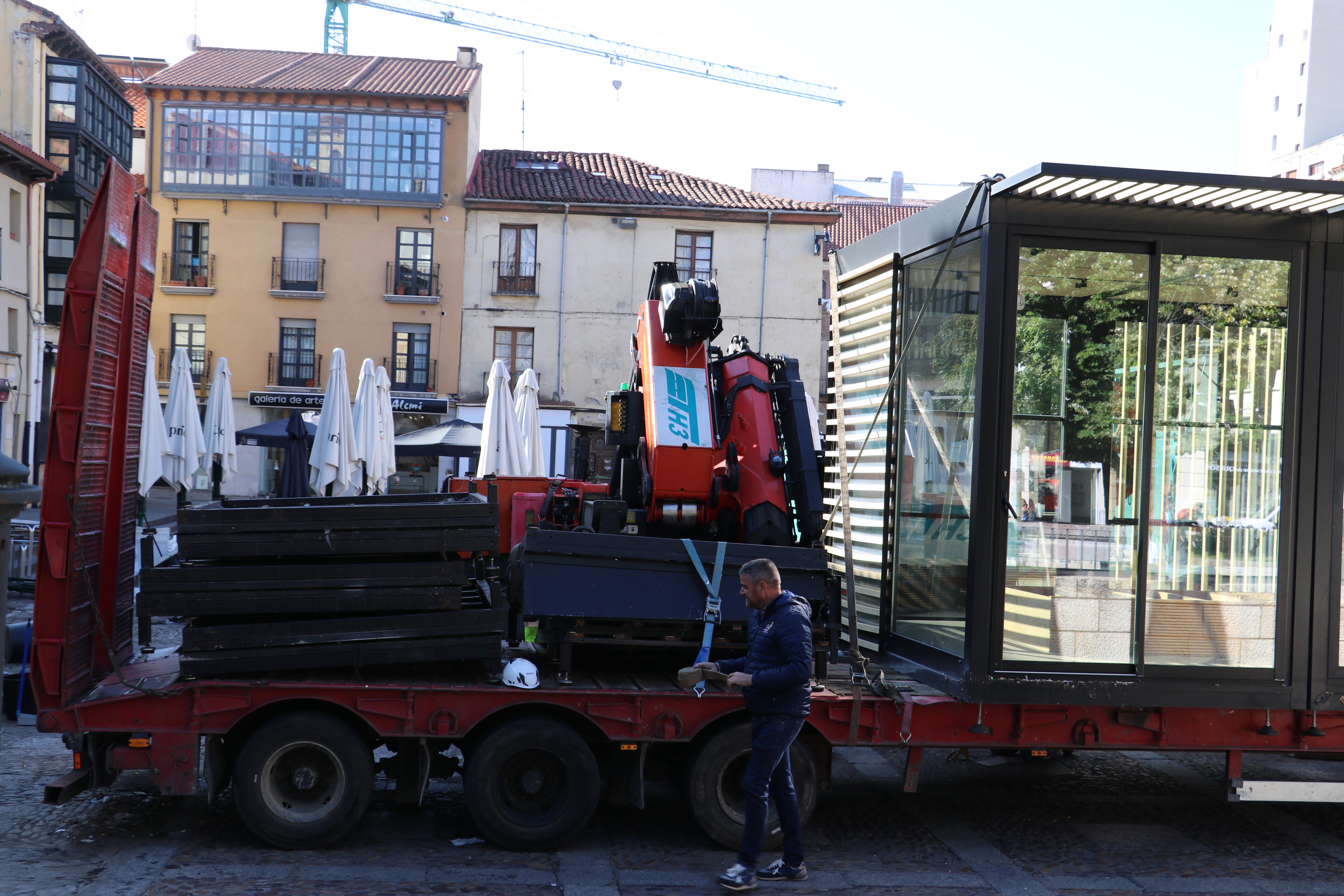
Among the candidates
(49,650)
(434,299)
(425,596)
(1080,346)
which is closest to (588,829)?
(425,596)

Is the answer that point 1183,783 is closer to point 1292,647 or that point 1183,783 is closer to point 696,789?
point 1292,647

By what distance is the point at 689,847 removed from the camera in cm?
665

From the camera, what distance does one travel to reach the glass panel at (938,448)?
699 centimetres

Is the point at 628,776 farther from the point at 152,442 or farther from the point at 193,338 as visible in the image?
the point at 193,338

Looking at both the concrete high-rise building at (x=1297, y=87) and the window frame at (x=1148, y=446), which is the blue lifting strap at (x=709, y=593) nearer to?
the window frame at (x=1148, y=446)

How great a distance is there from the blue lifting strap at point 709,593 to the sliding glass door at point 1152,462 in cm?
177

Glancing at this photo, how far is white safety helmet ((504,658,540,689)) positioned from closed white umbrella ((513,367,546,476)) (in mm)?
9802

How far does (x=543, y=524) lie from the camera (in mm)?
7930

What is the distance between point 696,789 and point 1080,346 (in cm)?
365

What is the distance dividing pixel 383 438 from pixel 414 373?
55.9 feet

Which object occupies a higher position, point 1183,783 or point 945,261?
point 945,261

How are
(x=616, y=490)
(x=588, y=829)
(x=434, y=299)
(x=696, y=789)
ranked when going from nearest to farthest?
(x=696, y=789) < (x=588, y=829) < (x=616, y=490) < (x=434, y=299)

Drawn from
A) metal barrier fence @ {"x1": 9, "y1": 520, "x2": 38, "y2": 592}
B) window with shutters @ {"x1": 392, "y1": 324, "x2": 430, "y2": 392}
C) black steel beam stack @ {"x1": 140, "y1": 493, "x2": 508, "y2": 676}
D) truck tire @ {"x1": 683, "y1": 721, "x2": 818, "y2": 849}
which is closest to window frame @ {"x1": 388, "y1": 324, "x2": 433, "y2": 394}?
window with shutters @ {"x1": 392, "y1": 324, "x2": 430, "y2": 392}

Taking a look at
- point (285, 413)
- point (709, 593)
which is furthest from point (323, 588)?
point (285, 413)
